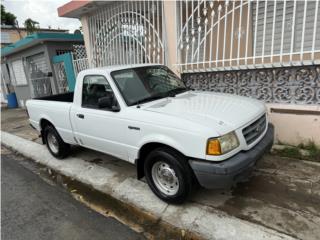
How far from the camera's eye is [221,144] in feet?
9.44

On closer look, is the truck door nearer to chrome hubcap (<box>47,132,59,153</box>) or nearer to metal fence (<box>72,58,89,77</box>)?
chrome hubcap (<box>47,132,59,153</box>)

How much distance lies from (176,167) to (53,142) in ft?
11.6

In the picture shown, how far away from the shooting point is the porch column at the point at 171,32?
5.96 meters

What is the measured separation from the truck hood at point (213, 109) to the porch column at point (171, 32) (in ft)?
7.74

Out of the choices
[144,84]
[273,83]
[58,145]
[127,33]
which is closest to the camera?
[144,84]

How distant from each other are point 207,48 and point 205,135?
364cm

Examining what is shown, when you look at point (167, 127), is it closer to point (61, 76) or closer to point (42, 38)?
point (61, 76)

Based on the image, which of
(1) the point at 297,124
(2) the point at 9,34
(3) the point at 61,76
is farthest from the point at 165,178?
(2) the point at 9,34

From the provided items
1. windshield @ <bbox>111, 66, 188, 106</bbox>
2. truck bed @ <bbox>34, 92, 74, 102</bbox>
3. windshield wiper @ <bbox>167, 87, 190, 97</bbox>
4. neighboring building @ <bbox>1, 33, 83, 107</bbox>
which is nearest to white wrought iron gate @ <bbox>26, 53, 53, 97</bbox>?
neighboring building @ <bbox>1, 33, 83, 107</bbox>

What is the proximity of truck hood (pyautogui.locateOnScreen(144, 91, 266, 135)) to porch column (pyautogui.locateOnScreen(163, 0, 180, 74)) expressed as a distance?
2.36 m

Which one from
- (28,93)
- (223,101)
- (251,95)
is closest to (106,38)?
(251,95)

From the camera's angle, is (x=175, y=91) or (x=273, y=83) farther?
(x=273, y=83)

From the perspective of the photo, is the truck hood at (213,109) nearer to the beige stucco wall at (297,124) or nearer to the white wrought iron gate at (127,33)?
the beige stucco wall at (297,124)

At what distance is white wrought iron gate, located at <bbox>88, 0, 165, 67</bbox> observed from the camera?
6.58m
